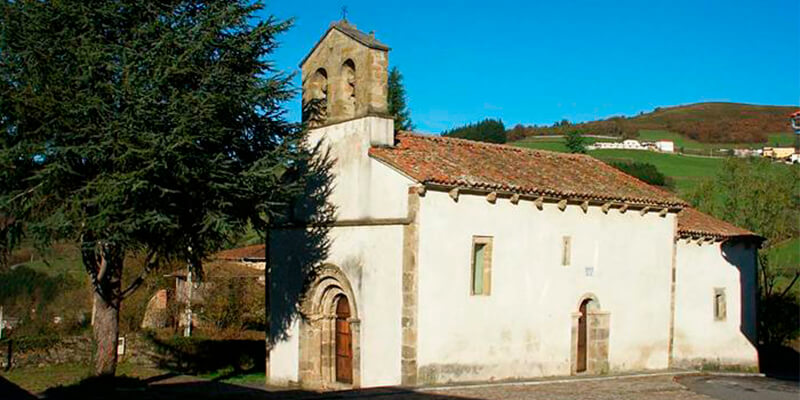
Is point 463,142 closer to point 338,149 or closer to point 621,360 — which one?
point 338,149

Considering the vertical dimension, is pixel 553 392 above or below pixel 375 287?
below

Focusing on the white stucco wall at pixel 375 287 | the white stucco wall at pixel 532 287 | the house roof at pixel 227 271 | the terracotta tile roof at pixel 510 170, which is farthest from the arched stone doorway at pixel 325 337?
the house roof at pixel 227 271

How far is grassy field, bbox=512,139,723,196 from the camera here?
168 feet

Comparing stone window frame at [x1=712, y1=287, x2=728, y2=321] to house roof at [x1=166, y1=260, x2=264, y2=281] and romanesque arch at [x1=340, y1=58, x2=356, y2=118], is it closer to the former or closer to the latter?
romanesque arch at [x1=340, y1=58, x2=356, y2=118]

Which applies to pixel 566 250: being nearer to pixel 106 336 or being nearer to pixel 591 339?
pixel 591 339

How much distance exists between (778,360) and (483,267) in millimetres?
18476

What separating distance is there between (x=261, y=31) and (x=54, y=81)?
163 inches

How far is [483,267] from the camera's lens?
712 inches

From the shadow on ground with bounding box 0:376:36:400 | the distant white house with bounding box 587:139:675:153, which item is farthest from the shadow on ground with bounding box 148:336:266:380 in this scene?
the distant white house with bounding box 587:139:675:153

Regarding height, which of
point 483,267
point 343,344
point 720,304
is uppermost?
point 483,267

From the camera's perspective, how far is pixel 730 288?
25.2 m

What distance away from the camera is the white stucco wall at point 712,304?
929 inches

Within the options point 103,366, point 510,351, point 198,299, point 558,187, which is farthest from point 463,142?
point 198,299

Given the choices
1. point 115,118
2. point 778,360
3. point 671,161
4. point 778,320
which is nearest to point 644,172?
point 671,161
